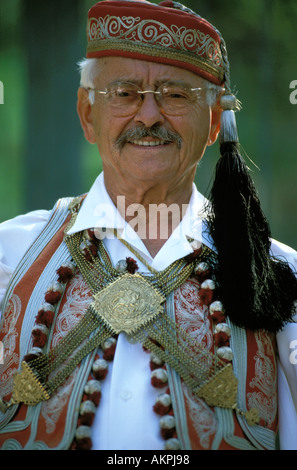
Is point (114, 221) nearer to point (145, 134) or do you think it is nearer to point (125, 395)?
point (145, 134)

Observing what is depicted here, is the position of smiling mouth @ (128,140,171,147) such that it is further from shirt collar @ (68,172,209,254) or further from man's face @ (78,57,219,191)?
shirt collar @ (68,172,209,254)

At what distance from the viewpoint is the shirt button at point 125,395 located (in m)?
2.55

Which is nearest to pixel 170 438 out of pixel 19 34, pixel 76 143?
pixel 76 143

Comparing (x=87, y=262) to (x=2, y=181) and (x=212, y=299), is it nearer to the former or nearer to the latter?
(x=212, y=299)

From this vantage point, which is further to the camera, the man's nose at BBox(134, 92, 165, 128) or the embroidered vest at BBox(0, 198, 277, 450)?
the man's nose at BBox(134, 92, 165, 128)

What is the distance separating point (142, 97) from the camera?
9.51ft

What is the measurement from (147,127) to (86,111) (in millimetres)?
368

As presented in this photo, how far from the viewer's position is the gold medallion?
106 inches

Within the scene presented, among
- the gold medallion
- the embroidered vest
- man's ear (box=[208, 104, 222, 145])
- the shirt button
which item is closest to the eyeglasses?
man's ear (box=[208, 104, 222, 145])

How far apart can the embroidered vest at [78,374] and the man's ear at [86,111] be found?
42 centimetres

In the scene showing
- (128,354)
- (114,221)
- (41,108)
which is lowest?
(128,354)

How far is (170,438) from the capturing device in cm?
249

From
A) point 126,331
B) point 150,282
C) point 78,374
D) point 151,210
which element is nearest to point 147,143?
point 151,210

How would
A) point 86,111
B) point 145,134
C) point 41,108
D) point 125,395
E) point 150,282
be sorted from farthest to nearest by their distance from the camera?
point 41,108 < point 86,111 < point 145,134 < point 150,282 < point 125,395
